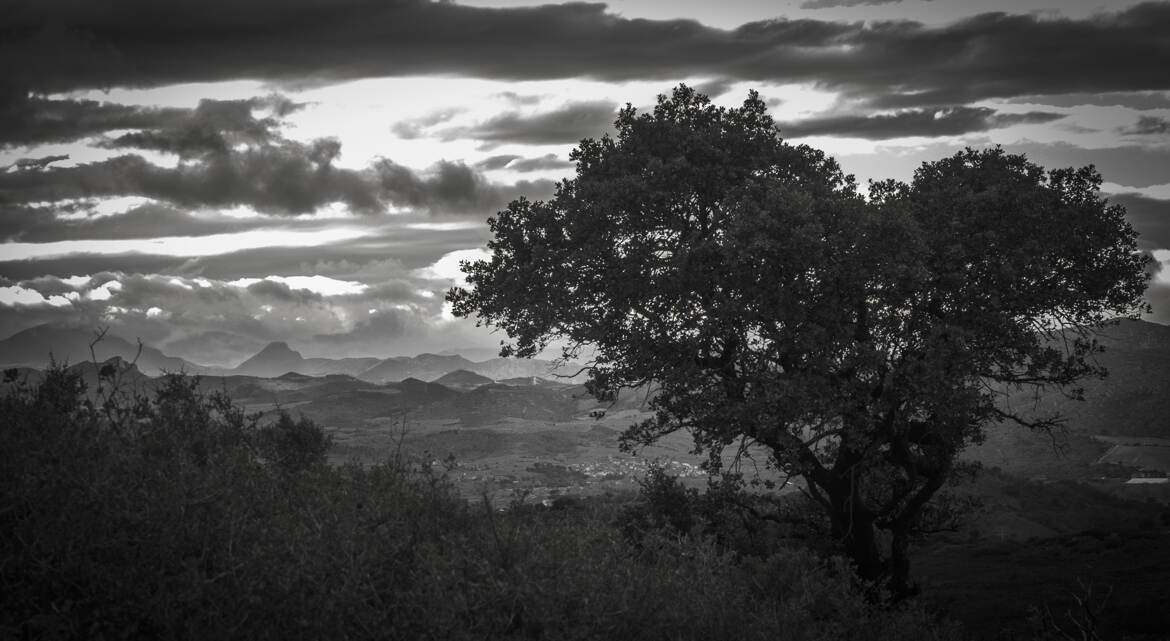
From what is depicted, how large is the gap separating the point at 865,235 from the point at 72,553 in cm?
1621

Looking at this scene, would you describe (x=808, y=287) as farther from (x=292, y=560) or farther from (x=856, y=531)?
(x=292, y=560)

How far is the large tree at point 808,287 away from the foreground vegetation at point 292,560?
7.09 metres

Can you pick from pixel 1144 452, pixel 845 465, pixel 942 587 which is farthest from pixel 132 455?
pixel 1144 452

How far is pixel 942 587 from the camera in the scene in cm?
2819

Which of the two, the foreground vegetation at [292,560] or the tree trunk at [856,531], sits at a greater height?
the foreground vegetation at [292,560]

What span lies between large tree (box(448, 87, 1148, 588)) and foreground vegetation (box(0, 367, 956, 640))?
7.09 metres

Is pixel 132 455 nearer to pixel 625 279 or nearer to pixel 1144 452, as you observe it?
pixel 625 279

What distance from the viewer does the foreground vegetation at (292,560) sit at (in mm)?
6816

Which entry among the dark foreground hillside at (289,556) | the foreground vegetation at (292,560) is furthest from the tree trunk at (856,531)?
the foreground vegetation at (292,560)

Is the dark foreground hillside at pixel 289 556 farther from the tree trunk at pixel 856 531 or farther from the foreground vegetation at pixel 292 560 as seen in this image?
the tree trunk at pixel 856 531

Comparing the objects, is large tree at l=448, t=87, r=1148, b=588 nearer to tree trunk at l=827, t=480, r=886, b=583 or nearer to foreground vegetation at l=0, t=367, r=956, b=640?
tree trunk at l=827, t=480, r=886, b=583

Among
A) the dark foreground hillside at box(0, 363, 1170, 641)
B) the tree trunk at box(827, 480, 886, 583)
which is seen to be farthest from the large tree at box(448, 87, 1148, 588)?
the dark foreground hillside at box(0, 363, 1170, 641)

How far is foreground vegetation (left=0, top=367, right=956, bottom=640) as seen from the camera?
22.4 ft

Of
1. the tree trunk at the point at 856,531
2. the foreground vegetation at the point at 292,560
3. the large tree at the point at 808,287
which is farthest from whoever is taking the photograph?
the tree trunk at the point at 856,531
